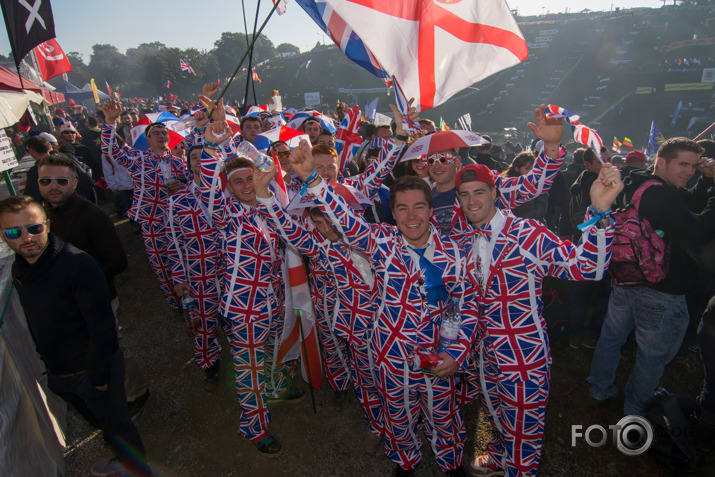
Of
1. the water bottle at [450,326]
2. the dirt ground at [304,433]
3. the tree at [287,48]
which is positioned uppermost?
the tree at [287,48]

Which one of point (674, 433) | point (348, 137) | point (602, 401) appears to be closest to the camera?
point (674, 433)

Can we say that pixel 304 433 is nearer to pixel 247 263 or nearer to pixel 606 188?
pixel 247 263

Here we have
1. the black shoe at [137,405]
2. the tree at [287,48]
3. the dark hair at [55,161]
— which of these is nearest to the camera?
the dark hair at [55,161]

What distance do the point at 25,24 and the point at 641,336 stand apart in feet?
23.9

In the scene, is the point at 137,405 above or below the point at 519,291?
below

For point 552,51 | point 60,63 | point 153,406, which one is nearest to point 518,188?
point 153,406

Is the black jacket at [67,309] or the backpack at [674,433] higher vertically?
the black jacket at [67,309]

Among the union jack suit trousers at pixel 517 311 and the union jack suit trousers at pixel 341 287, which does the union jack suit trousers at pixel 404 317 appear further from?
the union jack suit trousers at pixel 341 287

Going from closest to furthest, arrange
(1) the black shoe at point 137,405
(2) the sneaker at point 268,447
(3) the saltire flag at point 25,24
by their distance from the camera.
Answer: (2) the sneaker at point 268,447 → (1) the black shoe at point 137,405 → (3) the saltire flag at point 25,24

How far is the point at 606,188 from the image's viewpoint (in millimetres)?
2232

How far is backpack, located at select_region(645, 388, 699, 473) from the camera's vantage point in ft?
9.51

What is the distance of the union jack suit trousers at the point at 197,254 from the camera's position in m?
3.96

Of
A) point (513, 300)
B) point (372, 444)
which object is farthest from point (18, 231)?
point (513, 300)

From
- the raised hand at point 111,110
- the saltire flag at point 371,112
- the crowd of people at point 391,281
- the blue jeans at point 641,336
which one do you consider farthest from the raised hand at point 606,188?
the saltire flag at point 371,112
